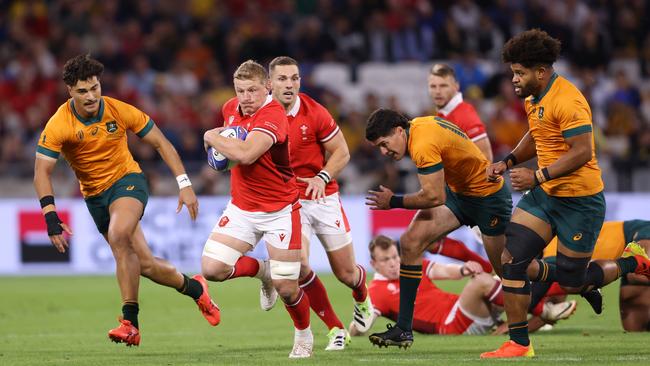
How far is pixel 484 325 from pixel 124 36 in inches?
554

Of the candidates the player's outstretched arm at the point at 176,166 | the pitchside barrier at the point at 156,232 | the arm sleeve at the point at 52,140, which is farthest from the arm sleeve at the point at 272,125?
the pitchside barrier at the point at 156,232

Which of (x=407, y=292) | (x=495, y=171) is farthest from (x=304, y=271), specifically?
(x=495, y=171)

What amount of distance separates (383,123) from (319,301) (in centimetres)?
Result: 175

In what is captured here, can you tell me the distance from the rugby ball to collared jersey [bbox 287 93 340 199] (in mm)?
1371

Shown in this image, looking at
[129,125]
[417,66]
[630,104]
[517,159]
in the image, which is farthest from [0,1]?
[517,159]

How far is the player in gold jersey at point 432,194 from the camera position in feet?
28.3

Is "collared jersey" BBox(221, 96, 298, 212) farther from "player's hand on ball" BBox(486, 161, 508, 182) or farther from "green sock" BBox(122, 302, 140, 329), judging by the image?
"player's hand on ball" BBox(486, 161, 508, 182)

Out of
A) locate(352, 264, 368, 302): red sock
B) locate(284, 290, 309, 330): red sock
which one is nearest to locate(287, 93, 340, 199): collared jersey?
locate(352, 264, 368, 302): red sock

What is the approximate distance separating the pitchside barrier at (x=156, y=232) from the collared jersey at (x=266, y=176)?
8.73 metres

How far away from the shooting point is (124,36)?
22672 mm

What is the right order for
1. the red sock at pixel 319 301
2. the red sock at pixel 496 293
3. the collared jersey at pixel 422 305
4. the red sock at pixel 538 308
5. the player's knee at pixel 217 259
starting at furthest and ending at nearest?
the collared jersey at pixel 422 305, the red sock at pixel 496 293, the red sock at pixel 538 308, the red sock at pixel 319 301, the player's knee at pixel 217 259

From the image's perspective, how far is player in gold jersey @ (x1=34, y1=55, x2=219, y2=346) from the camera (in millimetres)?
9250

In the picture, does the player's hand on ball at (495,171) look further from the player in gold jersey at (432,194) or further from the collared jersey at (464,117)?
the collared jersey at (464,117)

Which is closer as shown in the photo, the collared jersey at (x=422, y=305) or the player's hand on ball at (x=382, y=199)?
the player's hand on ball at (x=382, y=199)
